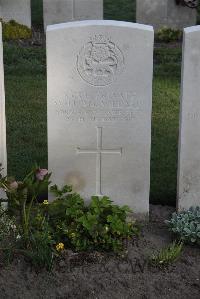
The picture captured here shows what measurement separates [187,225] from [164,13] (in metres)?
10.3

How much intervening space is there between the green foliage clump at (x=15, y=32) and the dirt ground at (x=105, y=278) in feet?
28.4

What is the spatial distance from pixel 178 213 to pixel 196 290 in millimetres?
1010

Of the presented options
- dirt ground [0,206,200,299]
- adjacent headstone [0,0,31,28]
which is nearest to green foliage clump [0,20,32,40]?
adjacent headstone [0,0,31,28]

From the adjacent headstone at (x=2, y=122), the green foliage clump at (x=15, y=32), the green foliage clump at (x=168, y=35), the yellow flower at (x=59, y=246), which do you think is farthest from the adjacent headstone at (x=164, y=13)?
the yellow flower at (x=59, y=246)

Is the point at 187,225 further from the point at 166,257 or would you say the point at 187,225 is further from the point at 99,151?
the point at 99,151

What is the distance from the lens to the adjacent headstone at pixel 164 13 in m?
14.6

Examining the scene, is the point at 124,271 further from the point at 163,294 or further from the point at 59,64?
the point at 59,64

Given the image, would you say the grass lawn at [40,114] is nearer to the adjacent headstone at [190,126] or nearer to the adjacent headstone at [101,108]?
the adjacent headstone at [190,126]

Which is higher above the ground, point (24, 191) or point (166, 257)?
point (24, 191)

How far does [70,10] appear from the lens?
46.8ft

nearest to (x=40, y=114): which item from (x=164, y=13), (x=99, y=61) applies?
(x=99, y=61)

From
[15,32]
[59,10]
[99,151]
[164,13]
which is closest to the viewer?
[99,151]

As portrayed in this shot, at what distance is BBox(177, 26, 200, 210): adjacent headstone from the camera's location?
504cm

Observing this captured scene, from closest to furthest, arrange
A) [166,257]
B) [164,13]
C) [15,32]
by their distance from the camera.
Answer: [166,257]
[15,32]
[164,13]
